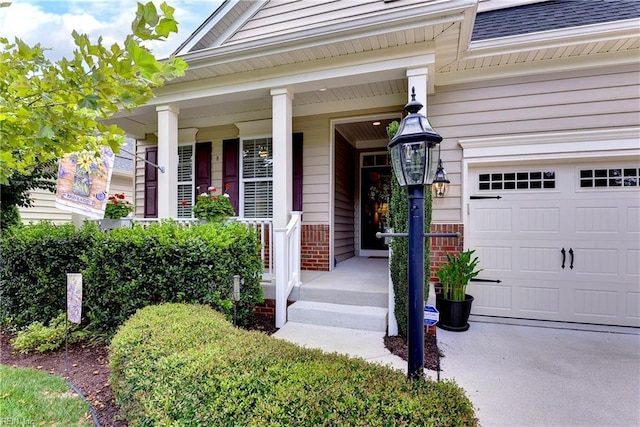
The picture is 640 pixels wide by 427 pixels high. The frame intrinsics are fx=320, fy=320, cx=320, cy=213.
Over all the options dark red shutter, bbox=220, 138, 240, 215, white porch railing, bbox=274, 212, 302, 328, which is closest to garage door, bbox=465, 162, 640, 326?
white porch railing, bbox=274, 212, 302, 328

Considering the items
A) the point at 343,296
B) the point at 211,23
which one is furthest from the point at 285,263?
the point at 211,23

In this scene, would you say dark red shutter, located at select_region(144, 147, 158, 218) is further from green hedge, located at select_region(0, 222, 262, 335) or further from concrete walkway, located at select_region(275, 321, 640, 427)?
concrete walkway, located at select_region(275, 321, 640, 427)

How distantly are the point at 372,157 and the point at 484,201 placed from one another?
335 cm

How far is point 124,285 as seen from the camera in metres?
3.38

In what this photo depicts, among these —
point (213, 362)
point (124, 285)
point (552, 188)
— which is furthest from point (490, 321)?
point (124, 285)

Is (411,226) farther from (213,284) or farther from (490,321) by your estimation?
(490,321)

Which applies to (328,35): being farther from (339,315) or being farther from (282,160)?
(339,315)

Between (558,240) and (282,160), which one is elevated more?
(282,160)

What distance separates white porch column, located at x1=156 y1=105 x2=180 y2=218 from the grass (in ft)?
8.05

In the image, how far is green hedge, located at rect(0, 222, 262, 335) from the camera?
331 centimetres

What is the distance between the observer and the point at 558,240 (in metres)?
4.23

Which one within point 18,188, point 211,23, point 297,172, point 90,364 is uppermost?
point 211,23

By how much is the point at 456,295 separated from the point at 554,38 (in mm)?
3322

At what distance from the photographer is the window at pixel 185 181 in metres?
6.38
